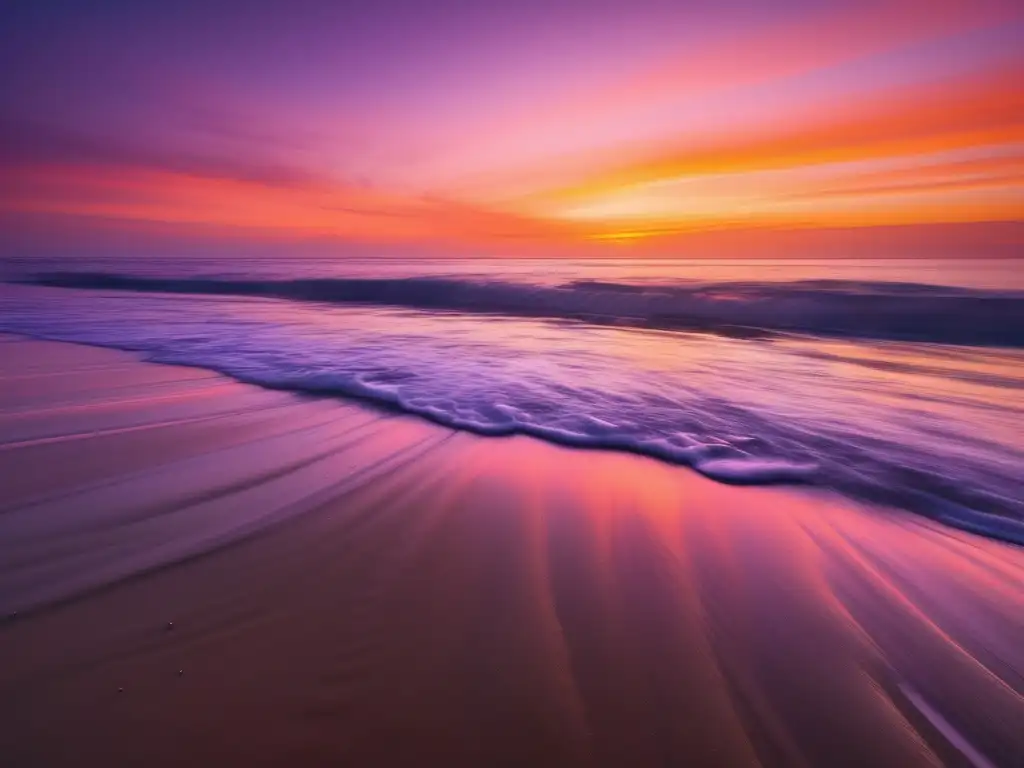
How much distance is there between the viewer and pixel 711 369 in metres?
6.62

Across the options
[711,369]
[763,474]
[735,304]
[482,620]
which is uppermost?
[735,304]

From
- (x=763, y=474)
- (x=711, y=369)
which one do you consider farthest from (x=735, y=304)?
(x=763, y=474)

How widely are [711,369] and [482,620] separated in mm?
5439

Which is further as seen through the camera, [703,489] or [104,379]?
[104,379]

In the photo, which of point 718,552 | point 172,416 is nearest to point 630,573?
point 718,552

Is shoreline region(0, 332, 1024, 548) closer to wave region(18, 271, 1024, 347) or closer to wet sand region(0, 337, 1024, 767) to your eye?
wet sand region(0, 337, 1024, 767)

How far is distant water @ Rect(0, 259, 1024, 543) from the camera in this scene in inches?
141

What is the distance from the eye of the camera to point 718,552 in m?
2.52

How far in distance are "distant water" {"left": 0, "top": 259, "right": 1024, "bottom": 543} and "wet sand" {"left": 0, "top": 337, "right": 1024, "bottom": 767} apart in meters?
0.58

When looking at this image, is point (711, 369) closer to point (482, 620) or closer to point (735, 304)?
point (482, 620)

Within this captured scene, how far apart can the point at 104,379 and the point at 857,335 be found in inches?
482

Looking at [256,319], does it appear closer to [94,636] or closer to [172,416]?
[172,416]

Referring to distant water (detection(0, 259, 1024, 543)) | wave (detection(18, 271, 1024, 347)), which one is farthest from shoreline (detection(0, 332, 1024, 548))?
wave (detection(18, 271, 1024, 347))

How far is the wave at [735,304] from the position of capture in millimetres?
10484
